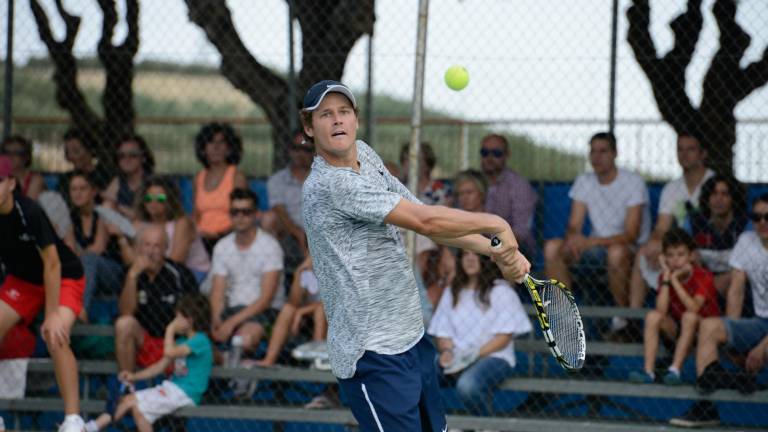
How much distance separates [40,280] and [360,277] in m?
2.99

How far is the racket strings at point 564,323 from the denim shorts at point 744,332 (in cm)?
185

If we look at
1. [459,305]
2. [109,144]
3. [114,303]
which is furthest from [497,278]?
[109,144]

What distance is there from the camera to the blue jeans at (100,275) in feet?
22.6

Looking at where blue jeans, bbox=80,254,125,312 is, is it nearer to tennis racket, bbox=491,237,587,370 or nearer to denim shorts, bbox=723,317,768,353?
tennis racket, bbox=491,237,587,370

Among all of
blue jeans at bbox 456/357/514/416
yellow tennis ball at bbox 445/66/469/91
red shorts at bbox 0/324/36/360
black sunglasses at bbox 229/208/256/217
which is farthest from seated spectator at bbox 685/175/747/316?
red shorts at bbox 0/324/36/360

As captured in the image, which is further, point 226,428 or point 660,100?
point 660,100

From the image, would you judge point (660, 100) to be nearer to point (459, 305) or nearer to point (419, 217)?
point (459, 305)

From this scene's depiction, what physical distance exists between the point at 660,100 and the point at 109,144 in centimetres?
402

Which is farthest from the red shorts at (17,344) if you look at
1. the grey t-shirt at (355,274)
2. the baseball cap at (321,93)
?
the baseball cap at (321,93)

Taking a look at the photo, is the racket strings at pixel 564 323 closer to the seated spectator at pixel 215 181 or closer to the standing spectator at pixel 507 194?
the standing spectator at pixel 507 194

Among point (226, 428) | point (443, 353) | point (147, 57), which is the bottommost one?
point (226, 428)

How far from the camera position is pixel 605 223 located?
6.64 meters

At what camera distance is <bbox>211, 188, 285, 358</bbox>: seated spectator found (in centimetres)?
655

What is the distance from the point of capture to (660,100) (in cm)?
707
